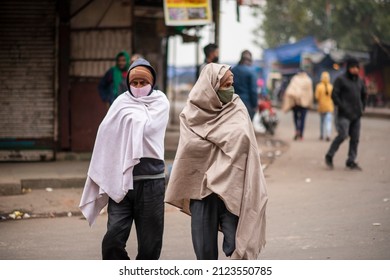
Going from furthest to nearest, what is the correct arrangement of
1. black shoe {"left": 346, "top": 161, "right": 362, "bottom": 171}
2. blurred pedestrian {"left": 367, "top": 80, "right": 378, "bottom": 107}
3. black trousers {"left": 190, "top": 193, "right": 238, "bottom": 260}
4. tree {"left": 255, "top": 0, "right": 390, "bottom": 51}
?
tree {"left": 255, "top": 0, "right": 390, "bottom": 51} → blurred pedestrian {"left": 367, "top": 80, "right": 378, "bottom": 107} → black shoe {"left": 346, "top": 161, "right": 362, "bottom": 171} → black trousers {"left": 190, "top": 193, "right": 238, "bottom": 260}

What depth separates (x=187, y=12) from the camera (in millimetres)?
11938

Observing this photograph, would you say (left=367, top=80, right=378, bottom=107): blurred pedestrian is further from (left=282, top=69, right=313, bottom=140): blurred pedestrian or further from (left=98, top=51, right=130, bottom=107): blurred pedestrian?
(left=98, top=51, right=130, bottom=107): blurred pedestrian

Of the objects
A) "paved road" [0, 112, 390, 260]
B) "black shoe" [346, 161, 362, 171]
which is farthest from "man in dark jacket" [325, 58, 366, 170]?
"paved road" [0, 112, 390, 260]

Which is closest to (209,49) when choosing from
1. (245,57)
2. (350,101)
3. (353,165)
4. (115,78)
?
(245,57)

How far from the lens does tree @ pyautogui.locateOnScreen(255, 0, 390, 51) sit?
152 feet

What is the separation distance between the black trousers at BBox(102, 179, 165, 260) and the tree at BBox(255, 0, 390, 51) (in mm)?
35991

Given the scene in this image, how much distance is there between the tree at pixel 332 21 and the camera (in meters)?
46.2

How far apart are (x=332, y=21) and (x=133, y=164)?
4682cm

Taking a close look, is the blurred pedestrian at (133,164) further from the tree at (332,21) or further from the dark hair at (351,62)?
the tree at (332,21)

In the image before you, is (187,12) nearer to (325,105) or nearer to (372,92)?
(325,105)

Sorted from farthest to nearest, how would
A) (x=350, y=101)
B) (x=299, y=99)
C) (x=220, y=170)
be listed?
(x=299, y=99), (x=350, y=101), (x=220, y=170)

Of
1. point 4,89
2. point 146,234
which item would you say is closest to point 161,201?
point 146,234

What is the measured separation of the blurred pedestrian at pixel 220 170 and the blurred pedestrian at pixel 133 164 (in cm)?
24
